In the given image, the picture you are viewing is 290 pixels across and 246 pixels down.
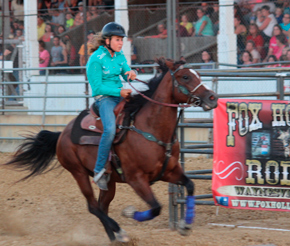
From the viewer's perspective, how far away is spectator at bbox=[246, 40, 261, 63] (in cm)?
1087

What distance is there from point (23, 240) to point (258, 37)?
797cm

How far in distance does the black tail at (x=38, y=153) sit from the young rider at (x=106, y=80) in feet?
3.68

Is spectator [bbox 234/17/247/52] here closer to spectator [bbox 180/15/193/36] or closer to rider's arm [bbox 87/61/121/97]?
spectator [bbox 180/15/193/36]

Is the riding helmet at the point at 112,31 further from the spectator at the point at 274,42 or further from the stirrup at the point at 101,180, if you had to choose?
the spectator at the point at 274,42

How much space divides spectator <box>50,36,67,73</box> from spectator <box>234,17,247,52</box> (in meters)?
4.83

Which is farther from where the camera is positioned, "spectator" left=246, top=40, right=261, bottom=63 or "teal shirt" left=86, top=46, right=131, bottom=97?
"spectator" left=246, top=40, right=261, bottom=63

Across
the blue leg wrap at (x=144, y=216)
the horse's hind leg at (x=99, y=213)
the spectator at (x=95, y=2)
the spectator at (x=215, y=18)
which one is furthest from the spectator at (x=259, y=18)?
the blue leg wrap at (x=144, y=216)

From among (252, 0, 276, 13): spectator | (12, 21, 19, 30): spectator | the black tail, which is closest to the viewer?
the black tail

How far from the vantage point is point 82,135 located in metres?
5.26

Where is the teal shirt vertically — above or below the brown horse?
above

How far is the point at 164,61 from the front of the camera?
4.86 m

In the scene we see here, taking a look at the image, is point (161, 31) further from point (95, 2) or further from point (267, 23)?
point (95, 2)

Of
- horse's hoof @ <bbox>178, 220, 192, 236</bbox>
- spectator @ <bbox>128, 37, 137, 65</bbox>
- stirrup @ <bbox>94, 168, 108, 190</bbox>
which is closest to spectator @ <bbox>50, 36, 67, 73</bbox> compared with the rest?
spectator @ <bbox>128, 37, 137, 65</bbox>

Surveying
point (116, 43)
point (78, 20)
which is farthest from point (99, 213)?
point (78, 20)
